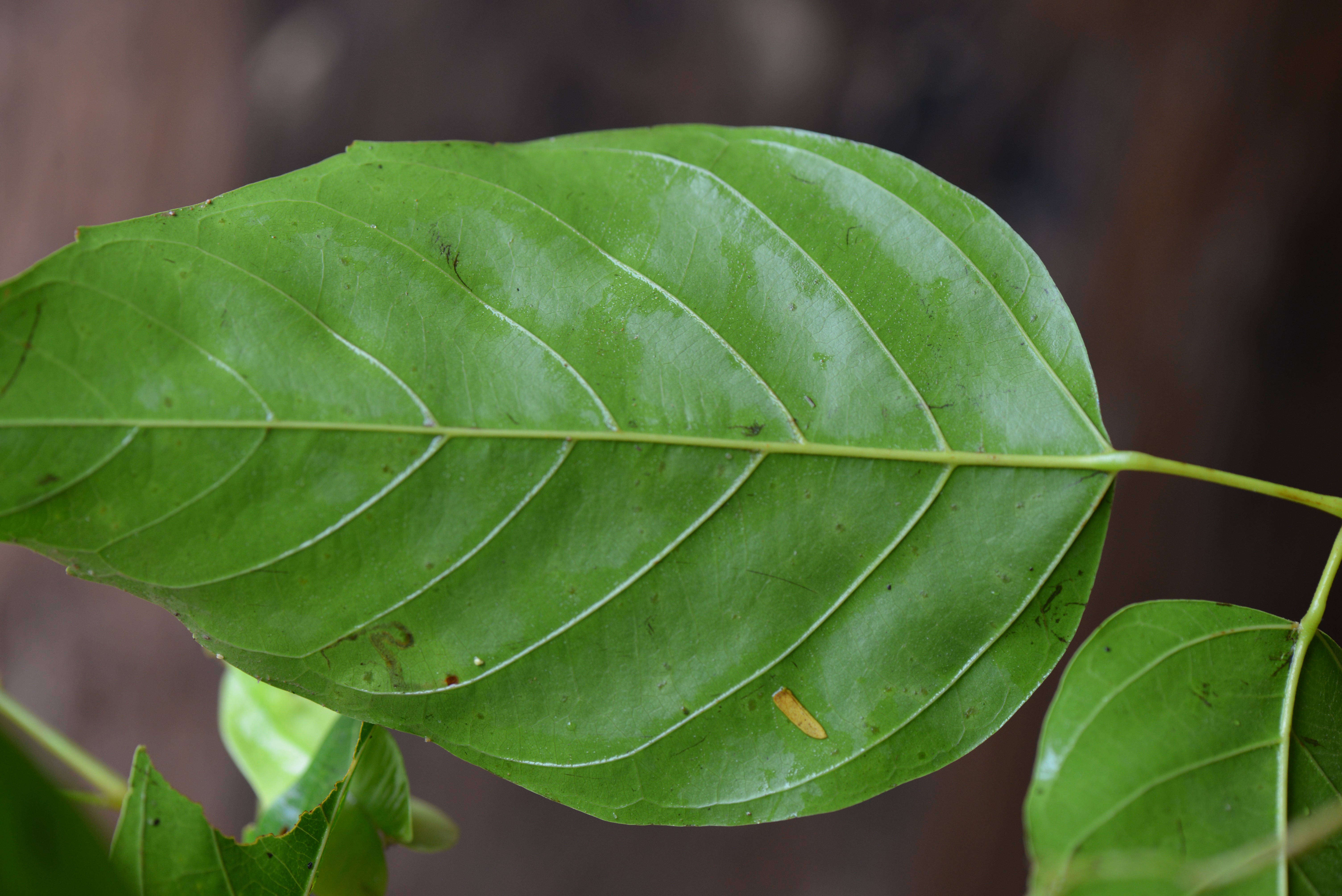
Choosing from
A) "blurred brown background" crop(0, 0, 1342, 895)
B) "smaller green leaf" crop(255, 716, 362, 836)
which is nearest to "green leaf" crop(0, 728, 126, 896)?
"smaller green leaf" crop(255, 716, 362, 836)

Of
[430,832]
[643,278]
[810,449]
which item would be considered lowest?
[430,832]

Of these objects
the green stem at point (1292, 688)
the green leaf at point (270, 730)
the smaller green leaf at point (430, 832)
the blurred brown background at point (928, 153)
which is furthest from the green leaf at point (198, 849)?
the blurred brown background at point (928, 153)

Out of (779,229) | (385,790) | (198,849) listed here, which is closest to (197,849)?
(198,849)

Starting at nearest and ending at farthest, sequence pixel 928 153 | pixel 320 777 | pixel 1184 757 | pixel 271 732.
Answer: pixel 1184 757
pixel 320 777
pixel 271 732
pixel 928 153

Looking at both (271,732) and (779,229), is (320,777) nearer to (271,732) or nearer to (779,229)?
(271,732)

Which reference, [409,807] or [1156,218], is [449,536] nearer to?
[409,807]

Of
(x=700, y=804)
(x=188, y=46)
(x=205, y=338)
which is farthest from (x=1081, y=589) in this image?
(x=188, y=46)
